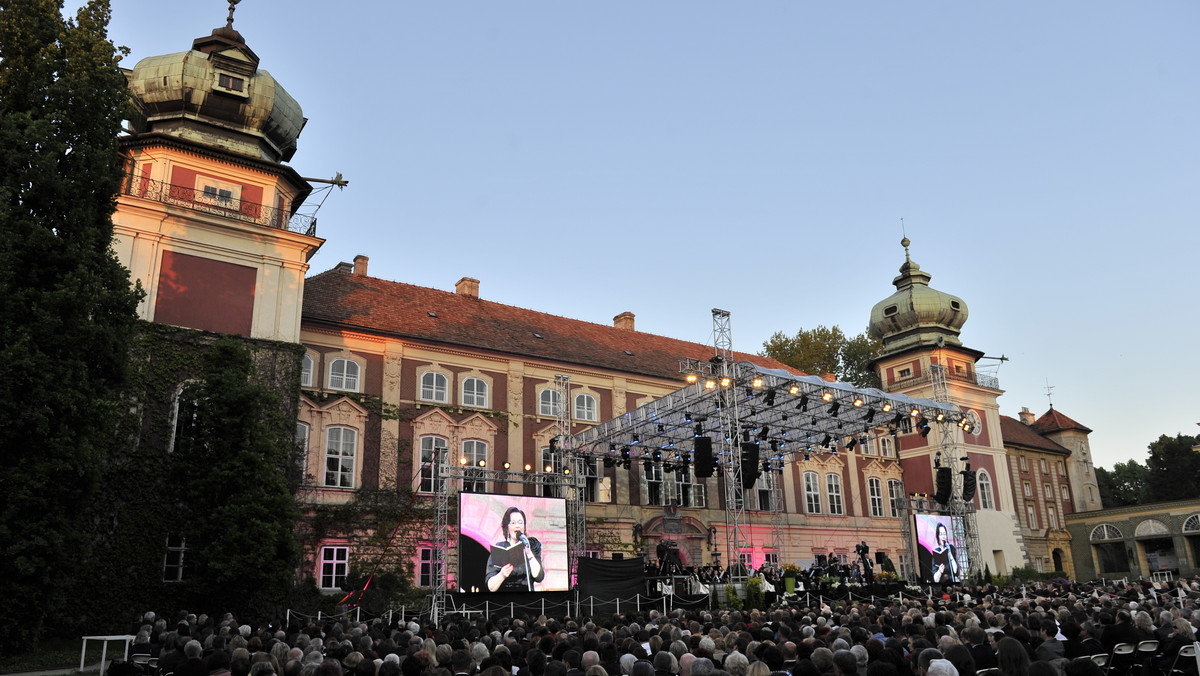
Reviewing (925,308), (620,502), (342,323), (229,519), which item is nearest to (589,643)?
(229,519)

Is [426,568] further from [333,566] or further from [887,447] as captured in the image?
[887,447]

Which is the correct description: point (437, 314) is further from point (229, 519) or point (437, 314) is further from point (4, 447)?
point (4, 447)

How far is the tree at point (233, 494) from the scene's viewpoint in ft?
65.2

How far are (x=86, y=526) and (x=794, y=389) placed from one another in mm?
18752

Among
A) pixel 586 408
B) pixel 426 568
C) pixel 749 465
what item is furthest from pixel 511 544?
pixel 586 408

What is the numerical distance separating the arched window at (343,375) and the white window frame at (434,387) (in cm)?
223

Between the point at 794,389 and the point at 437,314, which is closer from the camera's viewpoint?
the point at 794,389

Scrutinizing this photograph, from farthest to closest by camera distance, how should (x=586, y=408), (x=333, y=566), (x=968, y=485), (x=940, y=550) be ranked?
(x=586, y=408)
(x=968, y=485)
(x=940, y=550)
(x=333, y=566)

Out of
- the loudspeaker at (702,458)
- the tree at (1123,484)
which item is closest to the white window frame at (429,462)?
the loudspeaker at (702,458)

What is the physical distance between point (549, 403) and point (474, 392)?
3.09 m

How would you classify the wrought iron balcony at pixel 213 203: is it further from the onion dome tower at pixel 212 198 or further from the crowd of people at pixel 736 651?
the crowd of people at pixel 736 651

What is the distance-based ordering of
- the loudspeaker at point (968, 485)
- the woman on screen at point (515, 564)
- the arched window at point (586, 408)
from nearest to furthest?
the woman on screen at point (515, 564) < the loudspeaker at point (968, 485) < the arched window at point (586, 408)

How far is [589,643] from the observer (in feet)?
27.7

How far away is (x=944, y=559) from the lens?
30.8 m
